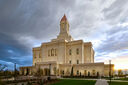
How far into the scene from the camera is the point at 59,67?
1750 inches

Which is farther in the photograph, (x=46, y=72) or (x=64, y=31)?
(x=64, y=31)

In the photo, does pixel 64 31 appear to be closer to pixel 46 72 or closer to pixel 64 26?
pixel 64 26

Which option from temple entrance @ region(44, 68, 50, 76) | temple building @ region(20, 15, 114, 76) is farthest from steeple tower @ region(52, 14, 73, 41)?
temple entrance @ region(44, 68, 50, 76)

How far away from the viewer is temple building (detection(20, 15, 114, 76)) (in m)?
40.7

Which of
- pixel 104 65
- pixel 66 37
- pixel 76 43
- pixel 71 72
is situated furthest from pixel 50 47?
pixel 104 65

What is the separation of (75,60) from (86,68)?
8.27 m

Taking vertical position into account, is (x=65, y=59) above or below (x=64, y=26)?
below

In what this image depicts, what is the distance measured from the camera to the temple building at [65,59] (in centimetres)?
4069

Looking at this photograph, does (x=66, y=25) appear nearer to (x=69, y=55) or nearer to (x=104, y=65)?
(x=69, y=55)

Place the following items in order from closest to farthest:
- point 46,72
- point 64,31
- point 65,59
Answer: point 46,72 < point 65,59 < point 64,31

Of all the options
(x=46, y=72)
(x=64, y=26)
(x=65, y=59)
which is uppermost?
(x=64, y=26)

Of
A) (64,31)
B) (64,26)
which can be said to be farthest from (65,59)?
(64,26)

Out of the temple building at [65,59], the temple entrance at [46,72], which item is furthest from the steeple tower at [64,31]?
the temple entrance at [46,72]

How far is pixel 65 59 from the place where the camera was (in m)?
49.9
